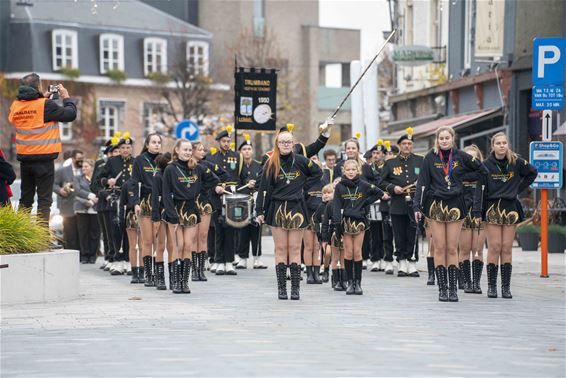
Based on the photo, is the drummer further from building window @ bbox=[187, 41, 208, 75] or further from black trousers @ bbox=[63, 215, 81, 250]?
building window @ bbox=[187, 41, 208, 75]

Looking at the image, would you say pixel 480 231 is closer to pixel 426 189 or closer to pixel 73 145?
pixel 426 189

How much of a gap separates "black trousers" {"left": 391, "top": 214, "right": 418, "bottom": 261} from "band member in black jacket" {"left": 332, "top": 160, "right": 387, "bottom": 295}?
11.5ft

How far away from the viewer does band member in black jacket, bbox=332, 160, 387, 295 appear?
16.0 metres

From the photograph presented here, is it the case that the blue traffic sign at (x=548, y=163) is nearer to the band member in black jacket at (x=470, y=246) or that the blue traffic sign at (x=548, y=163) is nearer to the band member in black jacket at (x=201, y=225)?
the band member in black jacket at (x=470, y=246)

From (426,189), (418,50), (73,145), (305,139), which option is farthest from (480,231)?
(305,139)

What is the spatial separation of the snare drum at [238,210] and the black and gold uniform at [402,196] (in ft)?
6.51

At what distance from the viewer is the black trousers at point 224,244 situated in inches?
787

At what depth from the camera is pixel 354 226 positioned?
52.5 ft

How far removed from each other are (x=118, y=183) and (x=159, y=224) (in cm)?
237

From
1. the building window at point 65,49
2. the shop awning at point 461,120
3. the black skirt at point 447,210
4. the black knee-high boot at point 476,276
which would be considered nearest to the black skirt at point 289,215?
the black skirt at point 447,210

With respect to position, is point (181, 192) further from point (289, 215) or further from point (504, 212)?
point (504, 212)

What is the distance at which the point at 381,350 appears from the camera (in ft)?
34.3

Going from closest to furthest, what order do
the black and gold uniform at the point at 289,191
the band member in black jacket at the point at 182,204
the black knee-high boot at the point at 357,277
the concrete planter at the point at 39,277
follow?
1. the concrete planter at the point at 39,277
2. the black and gold uniform at the point at 289,191
3. the black knee-high boot at the point at 357,277
4. the band member in black jacket at the point at 182,204

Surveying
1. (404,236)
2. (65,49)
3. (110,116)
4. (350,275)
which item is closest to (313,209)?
(404,236)
